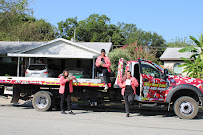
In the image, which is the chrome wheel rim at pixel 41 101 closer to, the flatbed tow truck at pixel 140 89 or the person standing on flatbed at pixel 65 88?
the flatbed tow truck at pixel 140 89

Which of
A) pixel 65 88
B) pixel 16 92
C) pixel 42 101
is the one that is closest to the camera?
pixel 65 88

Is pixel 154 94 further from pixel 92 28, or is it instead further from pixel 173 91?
pixel 92 28

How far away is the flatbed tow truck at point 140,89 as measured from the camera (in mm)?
10061

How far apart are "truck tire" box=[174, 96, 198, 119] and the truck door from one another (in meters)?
0.64

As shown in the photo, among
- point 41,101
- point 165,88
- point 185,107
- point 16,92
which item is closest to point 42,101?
point 41,101

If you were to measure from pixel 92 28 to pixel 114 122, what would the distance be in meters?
58.4

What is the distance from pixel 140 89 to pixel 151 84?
0.47 m

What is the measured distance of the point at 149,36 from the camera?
2680 inches

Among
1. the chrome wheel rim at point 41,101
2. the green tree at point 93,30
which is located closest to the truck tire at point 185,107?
the chrome wheel rim at point 41,101

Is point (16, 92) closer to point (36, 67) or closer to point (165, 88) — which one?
point (165, 88)

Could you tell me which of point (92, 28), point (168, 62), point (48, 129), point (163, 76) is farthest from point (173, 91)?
point (92, 28)

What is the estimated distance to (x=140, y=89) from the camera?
10.2 m

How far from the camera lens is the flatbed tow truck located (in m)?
10.1

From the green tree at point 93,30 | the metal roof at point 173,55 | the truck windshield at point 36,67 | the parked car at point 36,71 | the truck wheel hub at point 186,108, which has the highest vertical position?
the green tree at point 93,30
